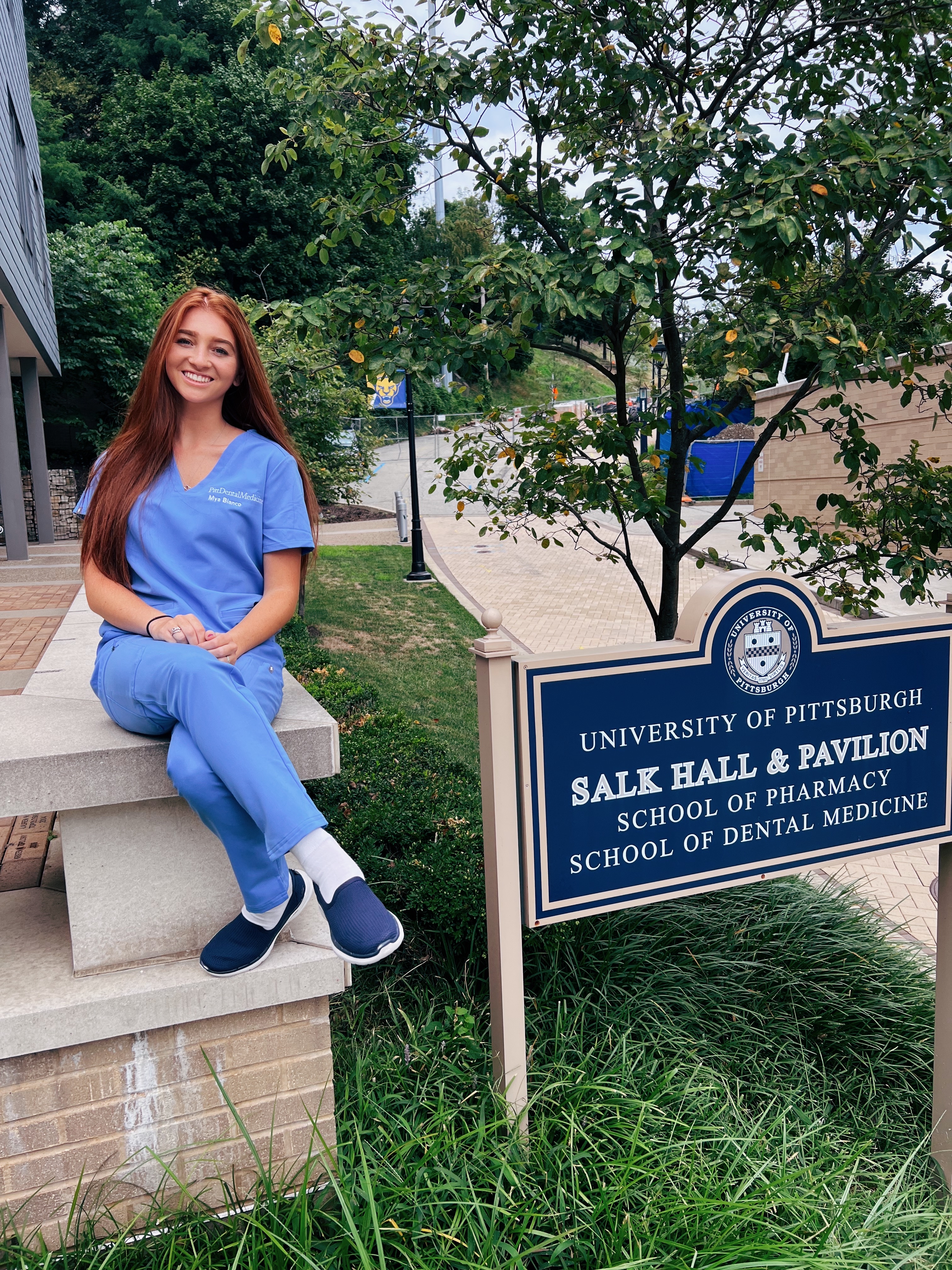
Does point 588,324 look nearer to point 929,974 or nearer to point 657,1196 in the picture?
point 929,974

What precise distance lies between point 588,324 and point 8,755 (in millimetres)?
3454

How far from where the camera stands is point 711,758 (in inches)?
103

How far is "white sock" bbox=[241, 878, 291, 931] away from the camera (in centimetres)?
224

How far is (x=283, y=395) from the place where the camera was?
10625mm

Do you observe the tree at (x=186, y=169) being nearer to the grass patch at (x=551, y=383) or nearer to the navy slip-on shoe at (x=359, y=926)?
the grass patch at (x=551, y=383)

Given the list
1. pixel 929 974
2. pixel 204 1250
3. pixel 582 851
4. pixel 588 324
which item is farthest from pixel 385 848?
pixel 588 324

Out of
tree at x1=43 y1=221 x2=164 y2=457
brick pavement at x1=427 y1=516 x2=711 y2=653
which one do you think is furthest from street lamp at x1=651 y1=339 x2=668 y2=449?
tree at x1=43 y1=221 x2=164 y2=457

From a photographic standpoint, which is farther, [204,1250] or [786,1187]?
[786,1187]

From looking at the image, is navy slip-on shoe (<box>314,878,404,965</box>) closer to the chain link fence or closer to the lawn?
the lawn

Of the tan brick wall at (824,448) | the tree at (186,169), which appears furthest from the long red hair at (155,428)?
the tree at (186,169)

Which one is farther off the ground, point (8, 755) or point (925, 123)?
point (925, 123)

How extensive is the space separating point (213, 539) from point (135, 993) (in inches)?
42.0

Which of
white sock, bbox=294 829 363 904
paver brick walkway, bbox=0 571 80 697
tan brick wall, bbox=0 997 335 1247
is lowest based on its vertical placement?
tan brick wall, bbox=0 997 335 1247

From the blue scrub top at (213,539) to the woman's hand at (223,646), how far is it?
0.06 meters
